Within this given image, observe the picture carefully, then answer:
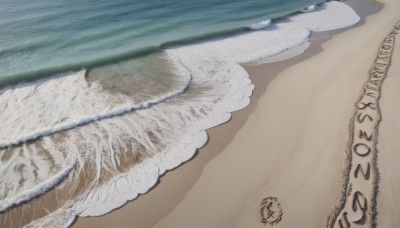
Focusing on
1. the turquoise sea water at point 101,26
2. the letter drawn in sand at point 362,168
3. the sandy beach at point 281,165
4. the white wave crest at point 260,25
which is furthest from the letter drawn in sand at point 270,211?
the white wave crest at point 260,25

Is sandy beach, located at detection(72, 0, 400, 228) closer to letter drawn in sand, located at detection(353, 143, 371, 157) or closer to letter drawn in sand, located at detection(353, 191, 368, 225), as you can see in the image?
letter drawn in sand, located at detection(353, 191, 368, 225)

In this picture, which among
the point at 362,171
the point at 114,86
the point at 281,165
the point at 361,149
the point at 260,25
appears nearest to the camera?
the point at 362,171

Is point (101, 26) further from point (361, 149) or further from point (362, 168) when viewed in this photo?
point (362, 168)

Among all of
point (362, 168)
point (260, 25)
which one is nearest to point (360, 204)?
point (362, 168)

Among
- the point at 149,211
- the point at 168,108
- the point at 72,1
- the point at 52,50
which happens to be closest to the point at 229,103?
the point at 168,108

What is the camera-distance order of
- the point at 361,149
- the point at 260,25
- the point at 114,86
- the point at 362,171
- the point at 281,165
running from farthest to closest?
the point at 260,25 → the point at 114,86 → the point at 361,149 → the point at 281,165 → the point at 362,171

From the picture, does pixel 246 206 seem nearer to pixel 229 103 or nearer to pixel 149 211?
pixel 149 211

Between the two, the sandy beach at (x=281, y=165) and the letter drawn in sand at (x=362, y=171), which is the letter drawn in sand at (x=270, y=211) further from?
the letter drawn in sand at (x=362, y=171)

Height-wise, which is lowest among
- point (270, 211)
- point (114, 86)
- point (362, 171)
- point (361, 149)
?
point (270, 211)
